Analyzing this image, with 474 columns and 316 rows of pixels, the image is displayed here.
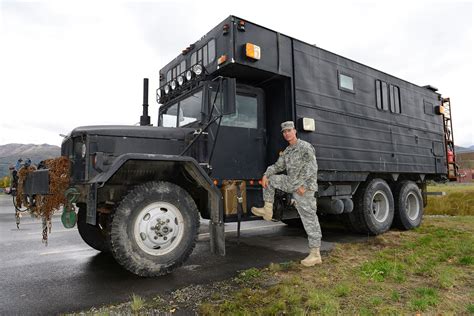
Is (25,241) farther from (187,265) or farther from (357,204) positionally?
(357,204)

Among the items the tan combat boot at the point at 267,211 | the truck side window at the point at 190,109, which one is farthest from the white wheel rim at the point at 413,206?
the truck side window at the point at 190,109

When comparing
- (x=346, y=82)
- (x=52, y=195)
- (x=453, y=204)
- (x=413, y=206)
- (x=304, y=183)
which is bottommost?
(x=453, y=204)

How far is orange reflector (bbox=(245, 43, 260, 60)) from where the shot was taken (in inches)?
196

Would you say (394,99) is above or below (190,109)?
above

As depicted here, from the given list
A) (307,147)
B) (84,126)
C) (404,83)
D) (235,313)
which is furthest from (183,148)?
(404,83)

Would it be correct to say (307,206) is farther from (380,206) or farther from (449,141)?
(449,141)

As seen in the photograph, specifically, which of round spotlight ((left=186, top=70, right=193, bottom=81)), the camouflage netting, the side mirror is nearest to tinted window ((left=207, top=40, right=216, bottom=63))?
round spotlight ((left=186, top=70, right=193, bottom=81))

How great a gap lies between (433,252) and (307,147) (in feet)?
8.25

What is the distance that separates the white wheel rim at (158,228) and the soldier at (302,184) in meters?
1.25

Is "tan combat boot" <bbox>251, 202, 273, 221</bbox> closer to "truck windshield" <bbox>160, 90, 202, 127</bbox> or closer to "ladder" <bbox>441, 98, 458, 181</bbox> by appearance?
"truck windshield" <bbox>160, 90, 202, 127</bbox>

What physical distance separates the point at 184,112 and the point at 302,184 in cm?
228

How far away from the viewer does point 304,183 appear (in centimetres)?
455

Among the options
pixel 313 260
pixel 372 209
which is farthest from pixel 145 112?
pixel 372 209

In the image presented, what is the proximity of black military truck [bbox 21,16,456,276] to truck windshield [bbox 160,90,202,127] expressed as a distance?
0.02 meters
